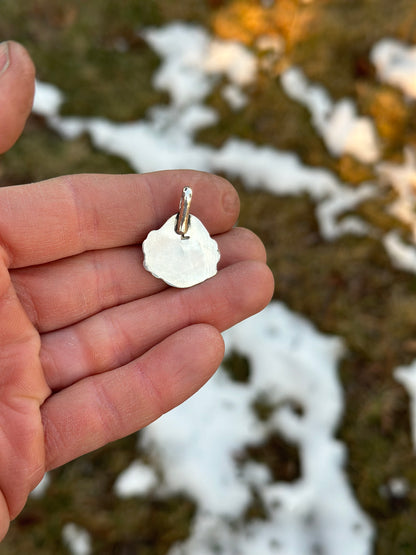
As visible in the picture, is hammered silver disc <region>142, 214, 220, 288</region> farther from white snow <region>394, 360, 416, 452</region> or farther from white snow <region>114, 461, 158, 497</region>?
white snow <region>394, 360, 416, 452</region>

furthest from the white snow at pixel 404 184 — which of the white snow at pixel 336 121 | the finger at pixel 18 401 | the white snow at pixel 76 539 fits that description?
the white snow at pixel 76 539

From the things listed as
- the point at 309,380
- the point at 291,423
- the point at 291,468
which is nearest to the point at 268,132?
the point at 309,380

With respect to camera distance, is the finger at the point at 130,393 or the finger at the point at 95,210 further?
the finger at the point at 95,210

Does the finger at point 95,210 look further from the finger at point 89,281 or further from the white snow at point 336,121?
the white snow at point 336,121

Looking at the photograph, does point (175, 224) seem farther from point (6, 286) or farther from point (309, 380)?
point (309, 380)

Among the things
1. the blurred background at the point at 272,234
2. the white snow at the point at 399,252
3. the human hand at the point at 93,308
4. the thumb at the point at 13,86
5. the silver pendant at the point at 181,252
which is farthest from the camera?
the white snow at the point at 399,252

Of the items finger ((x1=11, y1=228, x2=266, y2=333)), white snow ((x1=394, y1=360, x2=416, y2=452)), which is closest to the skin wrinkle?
finger ((x1=11, y1=228, x2=266, y2=333))
